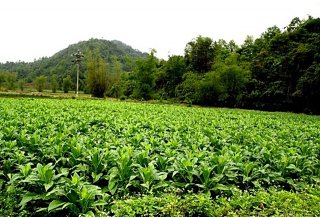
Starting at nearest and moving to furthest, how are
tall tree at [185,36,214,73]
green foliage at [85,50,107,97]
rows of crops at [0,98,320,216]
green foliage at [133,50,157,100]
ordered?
rows of crops at [0,98,320,216] → green foliage at [133,50,157,100] → tall tree at [185,36,214,73] → green foliage at [85,50,107,97]

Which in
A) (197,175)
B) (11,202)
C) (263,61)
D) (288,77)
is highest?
(263,61)

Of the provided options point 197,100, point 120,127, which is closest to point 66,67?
point 197,100

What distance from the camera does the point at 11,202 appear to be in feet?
13.2

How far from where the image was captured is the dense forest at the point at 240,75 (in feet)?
118

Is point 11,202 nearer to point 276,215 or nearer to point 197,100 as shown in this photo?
point 276,215

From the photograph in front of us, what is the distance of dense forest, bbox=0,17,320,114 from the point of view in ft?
118

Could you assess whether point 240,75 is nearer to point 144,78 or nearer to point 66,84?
point 144,78

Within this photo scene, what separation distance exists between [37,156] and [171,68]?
5256 centimetres

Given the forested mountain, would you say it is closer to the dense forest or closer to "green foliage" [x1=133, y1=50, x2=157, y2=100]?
the dense forest

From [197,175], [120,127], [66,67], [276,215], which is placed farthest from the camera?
[66,67]

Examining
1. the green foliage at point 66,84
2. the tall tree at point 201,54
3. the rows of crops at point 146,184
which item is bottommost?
the rows of crops at point 146,184

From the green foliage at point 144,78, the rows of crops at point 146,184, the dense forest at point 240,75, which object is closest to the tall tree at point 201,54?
the dense forest at point 240,75

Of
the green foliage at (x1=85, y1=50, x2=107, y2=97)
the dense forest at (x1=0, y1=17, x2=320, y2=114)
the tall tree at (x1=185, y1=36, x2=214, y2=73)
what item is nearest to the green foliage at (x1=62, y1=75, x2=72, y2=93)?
the dense forest at (x1=0, y1=17, x2=320, y2=114)

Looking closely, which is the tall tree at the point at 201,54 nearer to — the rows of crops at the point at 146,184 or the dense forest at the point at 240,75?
the dense forest at the point at 240,75
